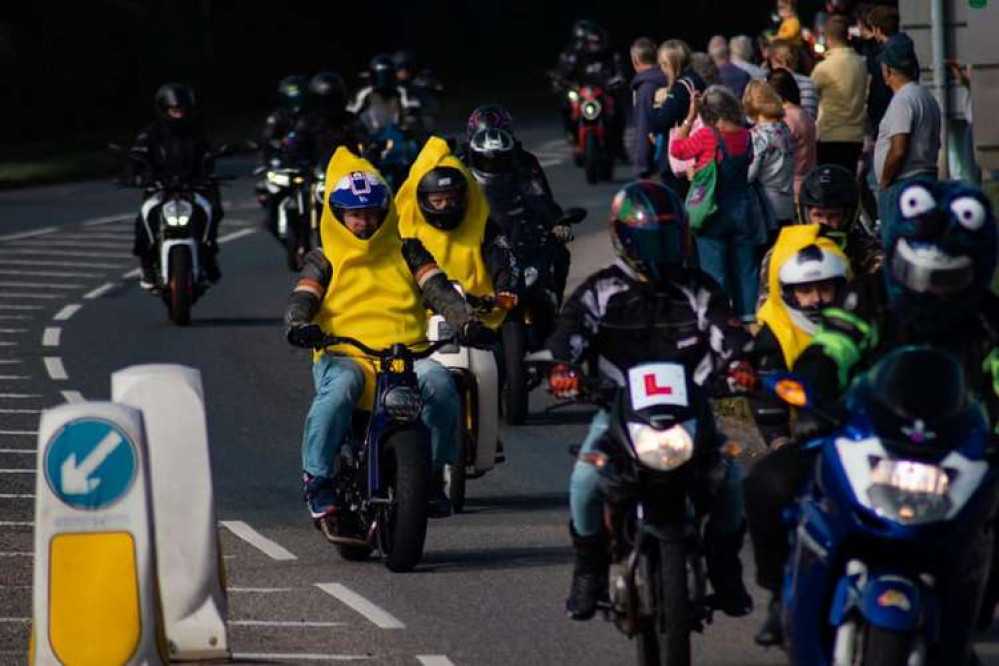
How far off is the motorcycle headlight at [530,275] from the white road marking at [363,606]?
5.02 metres

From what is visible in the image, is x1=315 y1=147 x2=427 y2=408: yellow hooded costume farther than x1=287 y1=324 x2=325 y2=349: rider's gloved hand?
Yes

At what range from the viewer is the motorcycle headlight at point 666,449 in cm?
916

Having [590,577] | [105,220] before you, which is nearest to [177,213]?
[105,220]

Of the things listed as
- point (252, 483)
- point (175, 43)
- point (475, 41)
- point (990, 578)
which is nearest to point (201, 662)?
point (990, 578)

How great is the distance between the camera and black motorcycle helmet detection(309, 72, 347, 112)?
23.7m

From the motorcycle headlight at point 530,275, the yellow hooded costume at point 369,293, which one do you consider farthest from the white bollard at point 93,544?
the motorcycle headlight at point 530,275

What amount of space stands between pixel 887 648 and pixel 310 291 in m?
5.19

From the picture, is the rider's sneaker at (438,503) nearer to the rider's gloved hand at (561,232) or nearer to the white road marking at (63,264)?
the rider's gloved hand at (561,232)

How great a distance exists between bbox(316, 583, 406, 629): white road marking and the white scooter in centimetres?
168

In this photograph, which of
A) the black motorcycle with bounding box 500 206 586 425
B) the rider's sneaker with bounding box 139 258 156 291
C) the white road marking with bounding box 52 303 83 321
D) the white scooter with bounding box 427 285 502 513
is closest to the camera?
the white scooter with bounding box 427 285 502 513

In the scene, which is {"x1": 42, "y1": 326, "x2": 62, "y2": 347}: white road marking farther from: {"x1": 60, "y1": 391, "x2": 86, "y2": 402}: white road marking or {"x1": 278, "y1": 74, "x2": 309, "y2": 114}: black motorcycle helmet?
{"x1": 278, "y1": 74, "x2": 309, "y2": 114}: black motorcycle helmet

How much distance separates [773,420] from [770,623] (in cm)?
90

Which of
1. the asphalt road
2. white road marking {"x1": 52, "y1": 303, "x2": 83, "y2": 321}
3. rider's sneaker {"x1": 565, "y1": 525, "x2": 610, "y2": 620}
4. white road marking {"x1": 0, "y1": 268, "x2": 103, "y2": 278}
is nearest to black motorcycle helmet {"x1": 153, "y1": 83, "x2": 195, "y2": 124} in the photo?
the asphalt road

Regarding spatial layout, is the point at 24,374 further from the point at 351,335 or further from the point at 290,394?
the point at 351,335
